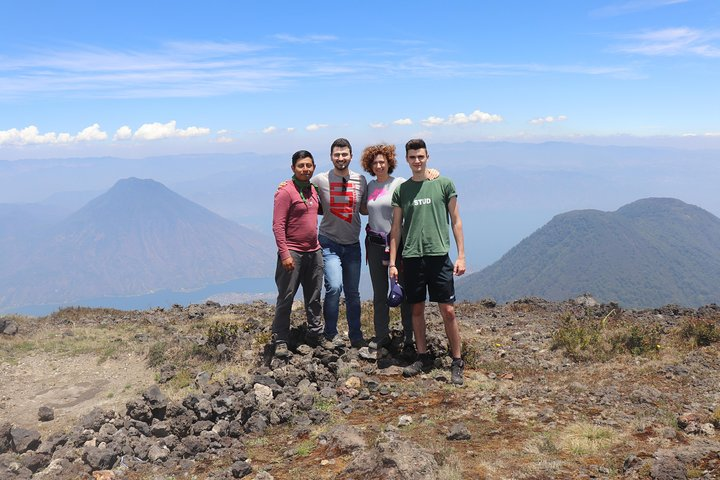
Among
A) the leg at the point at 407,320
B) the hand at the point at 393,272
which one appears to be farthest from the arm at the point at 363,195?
the leg at the point at 407,320

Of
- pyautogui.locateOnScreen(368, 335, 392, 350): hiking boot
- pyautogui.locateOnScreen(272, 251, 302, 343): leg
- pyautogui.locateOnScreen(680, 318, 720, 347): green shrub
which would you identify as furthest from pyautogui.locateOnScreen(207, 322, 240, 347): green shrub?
pyautogui.locateOnScreen(680, 318, 720, 347): green shrub

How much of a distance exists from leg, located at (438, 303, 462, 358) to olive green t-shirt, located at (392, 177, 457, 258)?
0.81m

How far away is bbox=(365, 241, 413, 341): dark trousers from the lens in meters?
7.94

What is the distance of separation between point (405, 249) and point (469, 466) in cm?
306

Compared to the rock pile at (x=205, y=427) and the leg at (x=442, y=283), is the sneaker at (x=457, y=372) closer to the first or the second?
the leg at (x=442, y=283)

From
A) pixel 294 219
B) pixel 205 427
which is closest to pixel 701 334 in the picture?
pixel 294 219

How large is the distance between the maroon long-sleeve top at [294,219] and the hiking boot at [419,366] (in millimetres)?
2452

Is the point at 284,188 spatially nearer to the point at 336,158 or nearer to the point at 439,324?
the point at 336,158

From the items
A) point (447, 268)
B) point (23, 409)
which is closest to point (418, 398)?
point (447, 268)

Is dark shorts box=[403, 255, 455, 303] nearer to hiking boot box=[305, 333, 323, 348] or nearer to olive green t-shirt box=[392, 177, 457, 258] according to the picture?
olive green t-shirt box=[392, 177, 457, 258]

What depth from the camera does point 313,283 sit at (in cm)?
835

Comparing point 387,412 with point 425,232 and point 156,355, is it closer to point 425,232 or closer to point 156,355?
point 425,232

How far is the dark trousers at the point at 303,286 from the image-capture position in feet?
26.3

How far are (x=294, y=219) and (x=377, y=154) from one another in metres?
1.66
